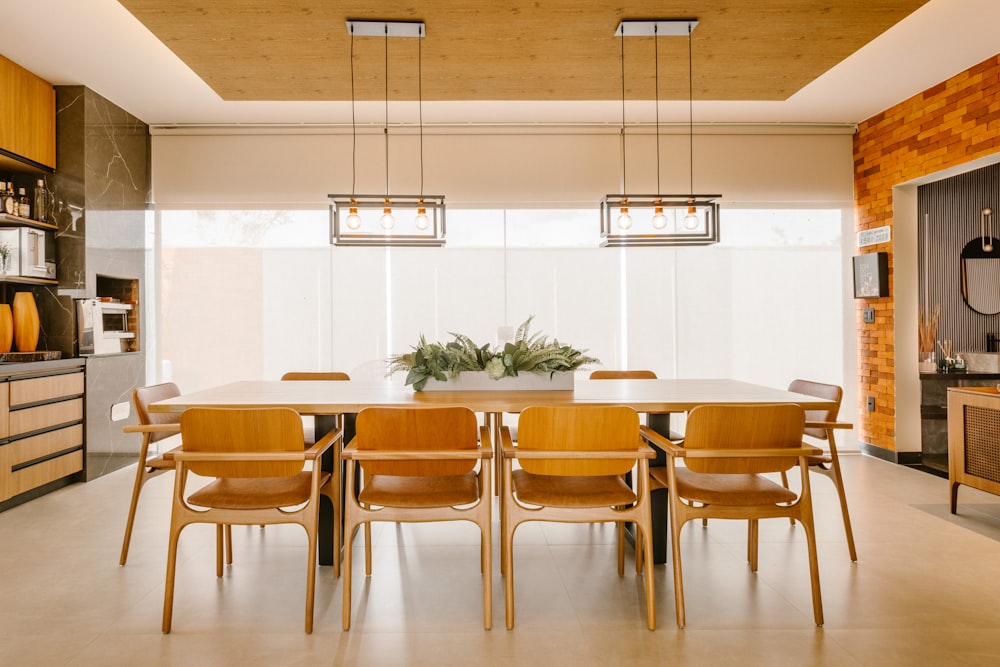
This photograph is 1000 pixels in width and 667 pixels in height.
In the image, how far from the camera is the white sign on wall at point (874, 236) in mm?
5250

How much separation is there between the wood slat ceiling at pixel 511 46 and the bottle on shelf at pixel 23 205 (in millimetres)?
1723

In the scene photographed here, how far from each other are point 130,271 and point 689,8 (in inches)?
188

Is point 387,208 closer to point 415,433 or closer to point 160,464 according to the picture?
point 415,433

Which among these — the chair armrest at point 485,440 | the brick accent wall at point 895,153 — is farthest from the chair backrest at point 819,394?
the brick accent wall at point 895,153

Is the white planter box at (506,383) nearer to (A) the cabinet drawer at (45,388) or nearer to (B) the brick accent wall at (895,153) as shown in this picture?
(A) the cabinet drawer at (45,388)

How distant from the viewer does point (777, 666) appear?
6.72 feet

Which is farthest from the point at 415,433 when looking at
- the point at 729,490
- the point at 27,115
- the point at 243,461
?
the point at 27,115

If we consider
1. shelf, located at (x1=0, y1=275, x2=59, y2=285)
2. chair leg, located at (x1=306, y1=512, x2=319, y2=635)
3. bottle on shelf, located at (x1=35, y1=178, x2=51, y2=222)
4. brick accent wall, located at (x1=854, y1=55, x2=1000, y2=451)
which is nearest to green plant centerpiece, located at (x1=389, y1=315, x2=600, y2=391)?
chair leg, located at (x1=306, y1=512, x2=319, y2=635)

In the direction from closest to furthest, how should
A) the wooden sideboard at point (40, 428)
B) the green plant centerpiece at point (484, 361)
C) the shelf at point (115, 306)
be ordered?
the green plant centerpiece at point (484, 361) < the wooden sideboard at point (40, 428) < the shelf at point (115, 306)

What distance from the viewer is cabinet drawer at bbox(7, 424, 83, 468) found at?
387 cm

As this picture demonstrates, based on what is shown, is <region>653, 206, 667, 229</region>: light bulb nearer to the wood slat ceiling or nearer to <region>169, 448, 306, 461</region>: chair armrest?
the wood slat ceiling

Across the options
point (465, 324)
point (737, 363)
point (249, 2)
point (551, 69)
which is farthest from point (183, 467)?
point (737, 363)

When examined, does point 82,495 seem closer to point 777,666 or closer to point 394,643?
point 394,643

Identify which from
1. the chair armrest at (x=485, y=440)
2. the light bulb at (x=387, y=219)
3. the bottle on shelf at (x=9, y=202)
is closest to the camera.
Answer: the chair armrest at (x=485, y=440)
